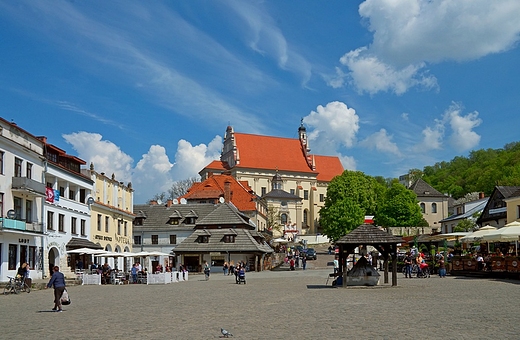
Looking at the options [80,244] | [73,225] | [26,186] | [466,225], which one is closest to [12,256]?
[26,186]

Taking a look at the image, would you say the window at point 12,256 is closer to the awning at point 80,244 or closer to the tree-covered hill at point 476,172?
the awning at point 80,244

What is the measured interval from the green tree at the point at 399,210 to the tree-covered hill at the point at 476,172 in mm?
16874

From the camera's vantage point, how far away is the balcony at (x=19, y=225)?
38494mm

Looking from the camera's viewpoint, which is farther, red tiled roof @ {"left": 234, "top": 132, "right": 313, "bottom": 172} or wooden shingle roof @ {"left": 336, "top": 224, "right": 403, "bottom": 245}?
red tiled roof @ {"left": 234, "top": 132, "right": 313, "bottom": 172}

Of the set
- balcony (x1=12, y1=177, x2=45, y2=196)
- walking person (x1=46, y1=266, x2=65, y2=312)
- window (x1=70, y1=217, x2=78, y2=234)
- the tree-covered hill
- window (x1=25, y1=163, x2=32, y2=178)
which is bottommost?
walking person (x1=46, y1=266, x2=65, y2=312)

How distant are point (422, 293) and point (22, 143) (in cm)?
2867

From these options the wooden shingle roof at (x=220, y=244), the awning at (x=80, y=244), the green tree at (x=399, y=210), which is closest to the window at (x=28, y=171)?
the awning at (x=80, y=244)

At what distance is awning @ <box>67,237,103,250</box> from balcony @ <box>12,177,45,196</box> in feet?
26.4

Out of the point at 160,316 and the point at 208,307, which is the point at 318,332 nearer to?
the point at 160,316

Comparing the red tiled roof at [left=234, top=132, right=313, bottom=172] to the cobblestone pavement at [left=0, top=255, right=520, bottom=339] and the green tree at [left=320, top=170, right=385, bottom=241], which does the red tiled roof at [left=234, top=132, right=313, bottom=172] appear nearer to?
the green tree at [left=320, top=170, right=385, bottom=241]

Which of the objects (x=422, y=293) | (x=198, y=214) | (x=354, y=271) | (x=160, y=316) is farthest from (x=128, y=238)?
(x=160, y=316)

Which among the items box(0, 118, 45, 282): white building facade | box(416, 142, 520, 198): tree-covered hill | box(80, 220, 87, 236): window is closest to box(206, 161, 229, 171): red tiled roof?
box(416, 142, 520, 198): tree-covered hill

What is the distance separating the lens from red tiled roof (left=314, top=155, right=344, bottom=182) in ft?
463

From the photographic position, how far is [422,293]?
25594 millimetres
